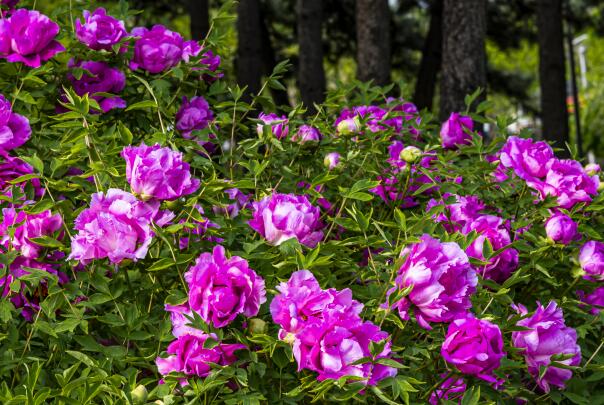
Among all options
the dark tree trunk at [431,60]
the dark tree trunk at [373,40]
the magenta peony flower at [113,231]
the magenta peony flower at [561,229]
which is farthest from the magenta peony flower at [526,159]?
the dark tree trunk at [431,60]

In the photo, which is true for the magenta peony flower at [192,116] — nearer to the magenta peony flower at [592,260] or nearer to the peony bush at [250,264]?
the peony bush at [250,264]

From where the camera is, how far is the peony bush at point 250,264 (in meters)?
1.81

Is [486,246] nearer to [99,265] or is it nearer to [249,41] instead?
[99,265]

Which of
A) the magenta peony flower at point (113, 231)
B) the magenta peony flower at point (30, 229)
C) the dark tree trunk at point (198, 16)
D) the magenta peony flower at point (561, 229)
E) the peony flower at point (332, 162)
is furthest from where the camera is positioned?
the dark tree trunk at point (198, 16)

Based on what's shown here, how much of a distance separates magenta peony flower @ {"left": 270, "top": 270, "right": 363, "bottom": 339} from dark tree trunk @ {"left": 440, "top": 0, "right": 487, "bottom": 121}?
15.7 feet

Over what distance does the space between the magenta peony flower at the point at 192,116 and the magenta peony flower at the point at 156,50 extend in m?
0.16

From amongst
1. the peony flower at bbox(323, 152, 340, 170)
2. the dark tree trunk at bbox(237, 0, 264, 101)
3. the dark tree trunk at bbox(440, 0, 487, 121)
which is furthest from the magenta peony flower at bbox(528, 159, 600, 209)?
the dark tree trunk at bbox(237, 0, 264, 101)

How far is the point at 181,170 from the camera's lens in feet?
6.48

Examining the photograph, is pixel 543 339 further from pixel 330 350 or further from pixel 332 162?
pixel 332 162

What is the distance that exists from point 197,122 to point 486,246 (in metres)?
1.17

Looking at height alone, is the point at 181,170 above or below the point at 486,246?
above

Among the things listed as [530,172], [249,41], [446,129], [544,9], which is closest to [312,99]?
[249,41]

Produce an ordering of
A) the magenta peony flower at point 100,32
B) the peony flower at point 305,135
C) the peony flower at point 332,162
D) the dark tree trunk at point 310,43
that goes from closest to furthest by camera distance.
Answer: the peony flower at point 332,162 → the peony flower at point 305,135 → the magenta peony flower at point 100,32 → the dark tree trunk at point 310,43

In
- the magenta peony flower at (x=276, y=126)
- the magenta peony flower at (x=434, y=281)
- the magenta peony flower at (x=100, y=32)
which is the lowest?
the magenta peony flower at (x=434, y=281)
